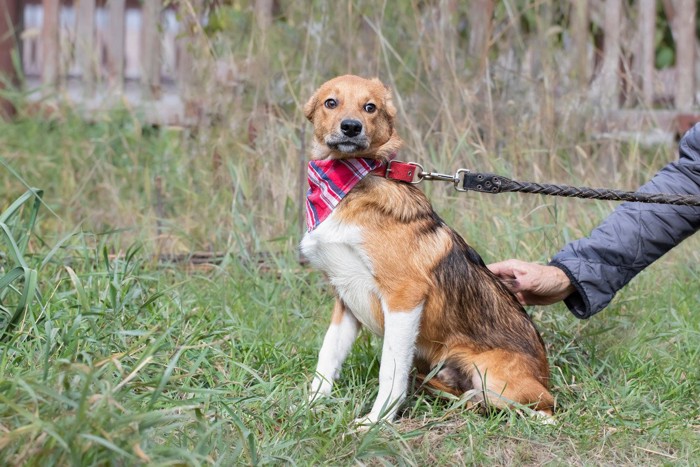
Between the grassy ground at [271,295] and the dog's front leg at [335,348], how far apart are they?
10cm

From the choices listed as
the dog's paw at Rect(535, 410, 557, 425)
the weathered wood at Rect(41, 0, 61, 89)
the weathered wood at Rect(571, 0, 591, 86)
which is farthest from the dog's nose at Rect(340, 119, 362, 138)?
the weathered wood at Rect(41, 0, 61, 89)

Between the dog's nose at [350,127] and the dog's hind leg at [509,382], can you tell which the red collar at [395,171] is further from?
the dog's hind leg at [509,382]

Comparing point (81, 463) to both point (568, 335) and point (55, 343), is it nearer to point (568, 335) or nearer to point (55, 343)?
point (55, 343)

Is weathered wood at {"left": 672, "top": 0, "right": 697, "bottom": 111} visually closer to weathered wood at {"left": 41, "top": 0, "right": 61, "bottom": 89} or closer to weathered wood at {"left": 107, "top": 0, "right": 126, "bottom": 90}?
weathered wood at {"left": 107, "top": 0, "right": 126, "bottom": 90}

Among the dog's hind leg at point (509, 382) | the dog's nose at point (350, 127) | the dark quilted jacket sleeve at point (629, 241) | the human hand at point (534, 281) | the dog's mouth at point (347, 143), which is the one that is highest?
the dog's nose at point (350, 127)

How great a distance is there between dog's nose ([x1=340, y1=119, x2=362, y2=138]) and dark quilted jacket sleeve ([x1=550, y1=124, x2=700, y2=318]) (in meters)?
1.02

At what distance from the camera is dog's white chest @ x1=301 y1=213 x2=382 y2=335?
9.85 feet

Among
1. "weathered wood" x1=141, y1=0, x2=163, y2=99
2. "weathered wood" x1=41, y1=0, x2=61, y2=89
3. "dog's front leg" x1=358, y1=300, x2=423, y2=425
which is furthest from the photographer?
"weathered wood" x1=41, y1=0, x2=61, y2=89

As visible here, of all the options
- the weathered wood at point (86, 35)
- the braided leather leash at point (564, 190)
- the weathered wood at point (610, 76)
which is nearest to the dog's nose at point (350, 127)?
the braided leather leash at point (564, 190)

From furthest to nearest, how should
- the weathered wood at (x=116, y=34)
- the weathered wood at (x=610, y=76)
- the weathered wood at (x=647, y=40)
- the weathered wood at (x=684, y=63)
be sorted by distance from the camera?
the weathered wood at (x=116, y=34)
the weathered wood at (x=684, y=63)
the weathered wood at (x=647, y=40)
the weathered wood at (x=610, y=76)

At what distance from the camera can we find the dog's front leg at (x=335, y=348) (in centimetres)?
314

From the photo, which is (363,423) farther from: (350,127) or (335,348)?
(350,127)

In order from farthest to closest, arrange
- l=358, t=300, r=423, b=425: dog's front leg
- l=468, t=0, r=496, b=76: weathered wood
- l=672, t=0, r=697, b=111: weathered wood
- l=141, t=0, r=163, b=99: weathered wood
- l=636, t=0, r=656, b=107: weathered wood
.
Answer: l=141, t=0, r=163, b=99: weathered wood, l=672, t=0, r=697, b=111: weathered wood, l=636, t=0, r=656, b=107: weathered wood, l=468, t=0, r=496, b=76: weathered wood, l=358, t=300, r=423, b=425: dog's front leg

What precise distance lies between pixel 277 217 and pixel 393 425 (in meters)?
2.03
